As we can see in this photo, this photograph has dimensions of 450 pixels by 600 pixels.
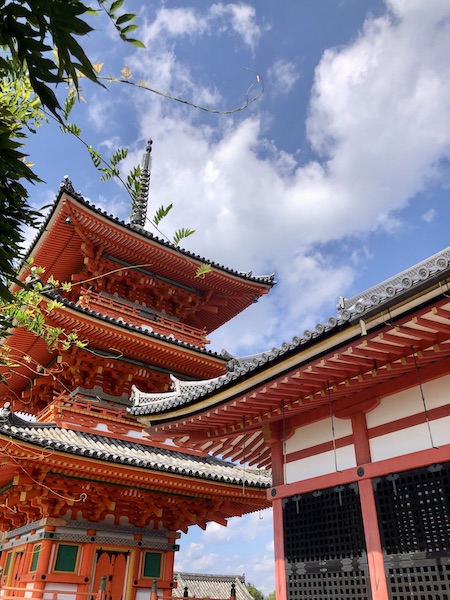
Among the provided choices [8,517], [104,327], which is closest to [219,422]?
[104,327]

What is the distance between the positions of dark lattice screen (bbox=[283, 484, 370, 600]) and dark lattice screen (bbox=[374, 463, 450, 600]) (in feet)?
1.33

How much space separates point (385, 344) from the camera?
5254 millimetres

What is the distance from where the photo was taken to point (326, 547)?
20.0 ft

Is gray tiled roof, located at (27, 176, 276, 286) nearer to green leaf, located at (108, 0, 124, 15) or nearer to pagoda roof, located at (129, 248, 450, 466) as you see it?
pagoda roof, located at (129, 248, 450, 466)

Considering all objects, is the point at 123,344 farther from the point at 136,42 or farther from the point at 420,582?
the point at 136,42

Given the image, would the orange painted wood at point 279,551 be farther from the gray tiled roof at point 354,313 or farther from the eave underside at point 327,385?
the gray tiled roof at point 354,313

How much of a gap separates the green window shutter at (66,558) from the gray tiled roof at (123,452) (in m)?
2.12

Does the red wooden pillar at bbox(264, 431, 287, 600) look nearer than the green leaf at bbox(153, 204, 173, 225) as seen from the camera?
No

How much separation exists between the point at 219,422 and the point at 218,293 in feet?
29.0

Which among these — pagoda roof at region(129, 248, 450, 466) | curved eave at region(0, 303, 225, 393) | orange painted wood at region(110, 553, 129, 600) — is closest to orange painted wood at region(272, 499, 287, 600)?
pagoda roof at region(129, 248, 450, 466)

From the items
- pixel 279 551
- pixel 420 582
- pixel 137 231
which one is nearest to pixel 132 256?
pixel 137 231

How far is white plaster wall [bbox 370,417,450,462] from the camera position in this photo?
17.7 feet

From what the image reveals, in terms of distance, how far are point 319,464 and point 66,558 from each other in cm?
674

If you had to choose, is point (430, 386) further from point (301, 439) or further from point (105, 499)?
point (105, 499)
